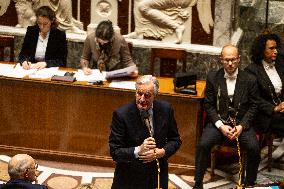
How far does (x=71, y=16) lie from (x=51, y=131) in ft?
7.48

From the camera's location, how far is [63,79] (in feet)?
20.0

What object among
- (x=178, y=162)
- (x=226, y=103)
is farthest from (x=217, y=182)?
(x=226, y=103)

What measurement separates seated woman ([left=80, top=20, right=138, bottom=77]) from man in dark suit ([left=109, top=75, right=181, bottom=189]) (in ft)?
6.33

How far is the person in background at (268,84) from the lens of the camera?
20.0 feet

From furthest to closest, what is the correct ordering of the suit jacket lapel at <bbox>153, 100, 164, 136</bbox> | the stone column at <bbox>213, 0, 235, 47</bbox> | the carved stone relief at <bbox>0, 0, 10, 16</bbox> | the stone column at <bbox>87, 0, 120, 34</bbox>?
the carved stone relief at <bbox>0, 0, 10, 16</bbox> < the stone column at <bbox>87, 0, 120, 34</bbox> < the stone column at <bbox>213, 0, 235, 47</bbox> < the suit jacket lapel at <bbox>153, 100, 164, 136</bbox>

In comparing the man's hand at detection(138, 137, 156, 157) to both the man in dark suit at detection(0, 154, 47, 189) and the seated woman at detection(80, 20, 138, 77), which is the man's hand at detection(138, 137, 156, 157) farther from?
the seated woman at detection(80, 20, 138, 77)

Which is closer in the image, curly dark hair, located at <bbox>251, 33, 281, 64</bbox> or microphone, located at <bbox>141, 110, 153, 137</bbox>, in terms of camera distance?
microphone, located at <bbox>141, 110, 153, 137</bbox>

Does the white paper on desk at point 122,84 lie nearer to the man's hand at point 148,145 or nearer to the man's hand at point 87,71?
the man's hand at point 87,71

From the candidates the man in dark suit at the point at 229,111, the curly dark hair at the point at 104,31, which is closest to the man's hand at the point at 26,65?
the curly dark hair at the point at 104,31

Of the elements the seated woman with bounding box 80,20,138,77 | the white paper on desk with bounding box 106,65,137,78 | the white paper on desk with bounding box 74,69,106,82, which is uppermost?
the seated woman with bounding box 80,20,138,77

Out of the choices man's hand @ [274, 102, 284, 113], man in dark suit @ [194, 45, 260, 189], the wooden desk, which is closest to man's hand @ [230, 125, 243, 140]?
man in dark suit @ [194, 45, 260, 189]

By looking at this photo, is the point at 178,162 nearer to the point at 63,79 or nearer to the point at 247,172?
the point at 247,172

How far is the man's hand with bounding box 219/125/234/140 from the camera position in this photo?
5660 millimetres

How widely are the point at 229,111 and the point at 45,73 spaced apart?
202 cm
